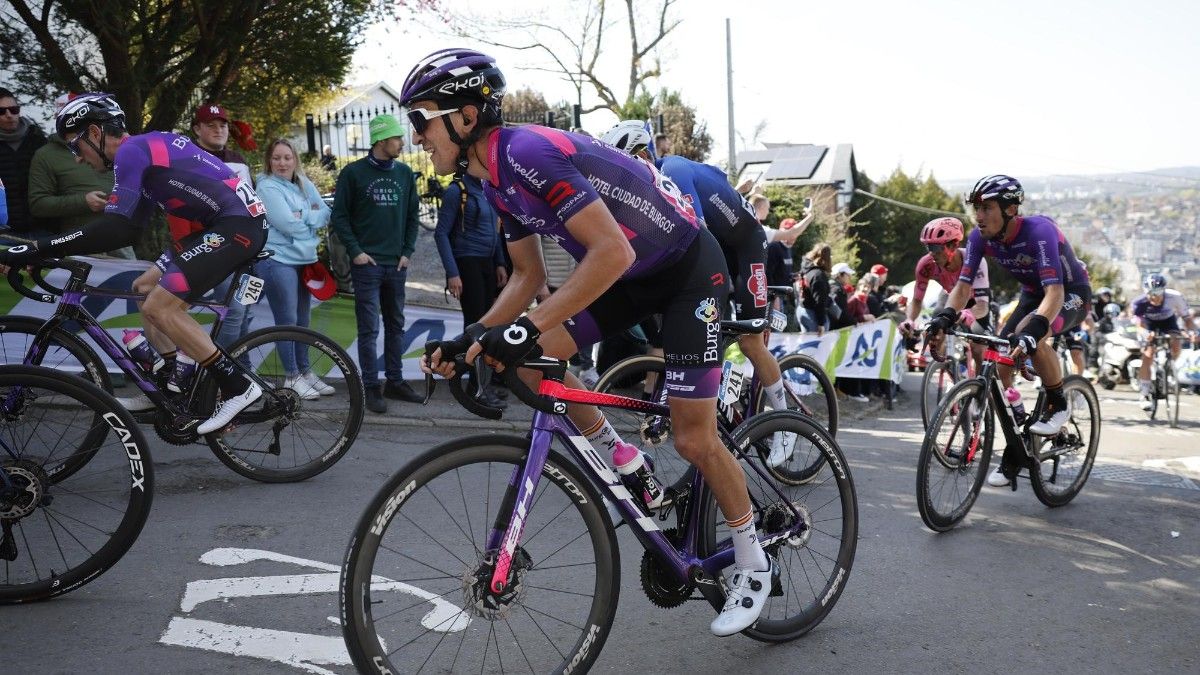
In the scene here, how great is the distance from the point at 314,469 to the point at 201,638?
2352 mm

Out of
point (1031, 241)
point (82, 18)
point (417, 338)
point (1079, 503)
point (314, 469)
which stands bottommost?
point (1079, 503)

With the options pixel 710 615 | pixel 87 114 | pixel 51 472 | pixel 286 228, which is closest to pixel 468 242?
pixel 286 228

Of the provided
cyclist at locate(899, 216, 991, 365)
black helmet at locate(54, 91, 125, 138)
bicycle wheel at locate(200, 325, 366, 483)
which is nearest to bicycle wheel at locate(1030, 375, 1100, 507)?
cyclist at locate(899, 216, 991, 365)

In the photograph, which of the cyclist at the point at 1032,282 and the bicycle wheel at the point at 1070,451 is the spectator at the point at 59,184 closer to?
the cyclist at the point at 1032,282

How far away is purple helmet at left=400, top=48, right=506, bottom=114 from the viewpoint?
10.8 ft

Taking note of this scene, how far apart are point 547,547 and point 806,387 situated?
3196mm

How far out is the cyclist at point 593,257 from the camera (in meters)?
3.19

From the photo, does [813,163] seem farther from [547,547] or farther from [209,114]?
[547,547]

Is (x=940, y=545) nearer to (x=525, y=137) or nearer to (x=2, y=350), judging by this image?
(x=525, y=137)

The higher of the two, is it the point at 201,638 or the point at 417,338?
the point at 417,338

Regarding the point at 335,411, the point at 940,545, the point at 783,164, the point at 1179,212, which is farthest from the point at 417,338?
the point at 1179,212

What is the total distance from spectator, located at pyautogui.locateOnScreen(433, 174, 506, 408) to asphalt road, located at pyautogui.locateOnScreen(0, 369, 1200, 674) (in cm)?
187

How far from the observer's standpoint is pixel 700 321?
3693 millimetres

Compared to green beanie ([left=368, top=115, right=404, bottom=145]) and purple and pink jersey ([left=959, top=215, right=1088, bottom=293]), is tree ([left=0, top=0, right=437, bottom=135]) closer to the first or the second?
green beanie ([left=368, top=115, right=404, bottom=145])
